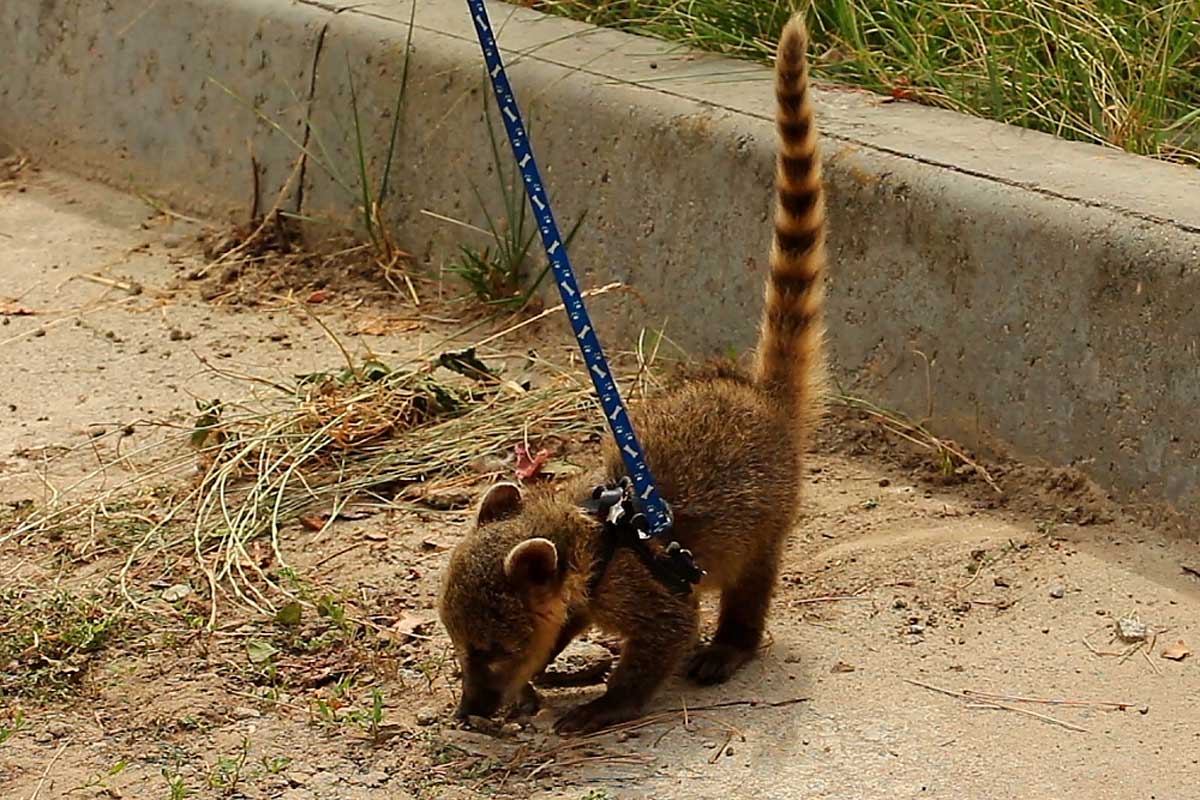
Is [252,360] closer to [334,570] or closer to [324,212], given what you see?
[324,212]

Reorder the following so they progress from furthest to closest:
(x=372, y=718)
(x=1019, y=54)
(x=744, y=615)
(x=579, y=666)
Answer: (x=1019, y=54) < (x=579, y=666) < (x=744, y=615) < (x=372, y=718)

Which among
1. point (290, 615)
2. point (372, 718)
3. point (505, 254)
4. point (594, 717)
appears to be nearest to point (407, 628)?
point (290, 615)

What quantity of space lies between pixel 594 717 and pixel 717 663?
1.22ft

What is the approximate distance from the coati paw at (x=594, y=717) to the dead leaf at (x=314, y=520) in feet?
3.96

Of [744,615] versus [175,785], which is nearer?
[175,785]

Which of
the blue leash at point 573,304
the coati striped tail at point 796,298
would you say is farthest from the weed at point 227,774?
the coati striped tail at point 796,298

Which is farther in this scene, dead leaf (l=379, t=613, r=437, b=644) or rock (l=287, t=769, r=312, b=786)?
dead leaf (l=379, t=613, r=437, b=644)

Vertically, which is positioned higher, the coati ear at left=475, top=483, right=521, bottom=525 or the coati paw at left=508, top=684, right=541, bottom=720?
the coati ear at left=475, top=483, right=521, bottom=525

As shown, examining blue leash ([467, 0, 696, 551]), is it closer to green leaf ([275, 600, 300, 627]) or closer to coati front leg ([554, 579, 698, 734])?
coati front leg ([554, 579, 698, 734])

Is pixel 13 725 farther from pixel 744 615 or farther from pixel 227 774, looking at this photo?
pixel 744 615

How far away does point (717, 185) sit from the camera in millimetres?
5594

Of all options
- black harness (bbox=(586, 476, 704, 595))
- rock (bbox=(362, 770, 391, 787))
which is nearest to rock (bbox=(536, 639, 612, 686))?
black harness (bbox=(586, 476, 704, 595))

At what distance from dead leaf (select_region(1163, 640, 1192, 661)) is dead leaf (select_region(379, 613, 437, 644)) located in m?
1.63

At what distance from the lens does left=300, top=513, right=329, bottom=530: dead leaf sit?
505 cm
